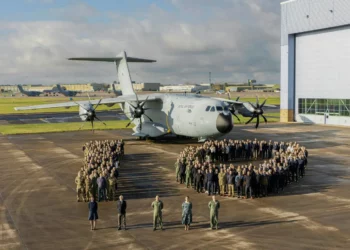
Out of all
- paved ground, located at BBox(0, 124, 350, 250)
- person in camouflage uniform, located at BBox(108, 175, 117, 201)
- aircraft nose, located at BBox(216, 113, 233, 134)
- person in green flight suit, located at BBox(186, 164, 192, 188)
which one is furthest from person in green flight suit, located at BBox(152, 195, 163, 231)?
aircraft nose, located at BBox(216, 113, 233, 134)

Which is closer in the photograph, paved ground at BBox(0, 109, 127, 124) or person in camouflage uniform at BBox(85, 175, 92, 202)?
person in camouflage uniform at BBox(85, 175, 92, 202)

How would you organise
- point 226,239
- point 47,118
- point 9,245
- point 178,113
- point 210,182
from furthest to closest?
1. point 47,118
2. point 178,113
3. point 210,182
4. point 226,239
5. point 9,245

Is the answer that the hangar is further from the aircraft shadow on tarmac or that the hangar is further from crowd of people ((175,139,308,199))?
the aircraft shadow on tarmac

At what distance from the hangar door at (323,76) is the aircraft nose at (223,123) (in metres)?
27.1

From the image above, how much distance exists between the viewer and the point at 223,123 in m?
30.6

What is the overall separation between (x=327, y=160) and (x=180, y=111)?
12.0m

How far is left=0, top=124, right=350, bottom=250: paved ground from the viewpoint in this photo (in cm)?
1324

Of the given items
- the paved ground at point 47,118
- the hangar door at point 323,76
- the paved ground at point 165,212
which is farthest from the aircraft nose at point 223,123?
the paved ground at point 47,118

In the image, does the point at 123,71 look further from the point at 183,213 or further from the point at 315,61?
the point at 183,213

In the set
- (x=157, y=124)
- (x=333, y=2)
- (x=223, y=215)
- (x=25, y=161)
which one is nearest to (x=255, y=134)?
(x=157, y=124)

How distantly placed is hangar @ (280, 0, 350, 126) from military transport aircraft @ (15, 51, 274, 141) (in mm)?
18945

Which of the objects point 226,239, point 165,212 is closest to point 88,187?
point 165,212

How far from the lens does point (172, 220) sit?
612 inches

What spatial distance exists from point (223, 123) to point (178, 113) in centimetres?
513
